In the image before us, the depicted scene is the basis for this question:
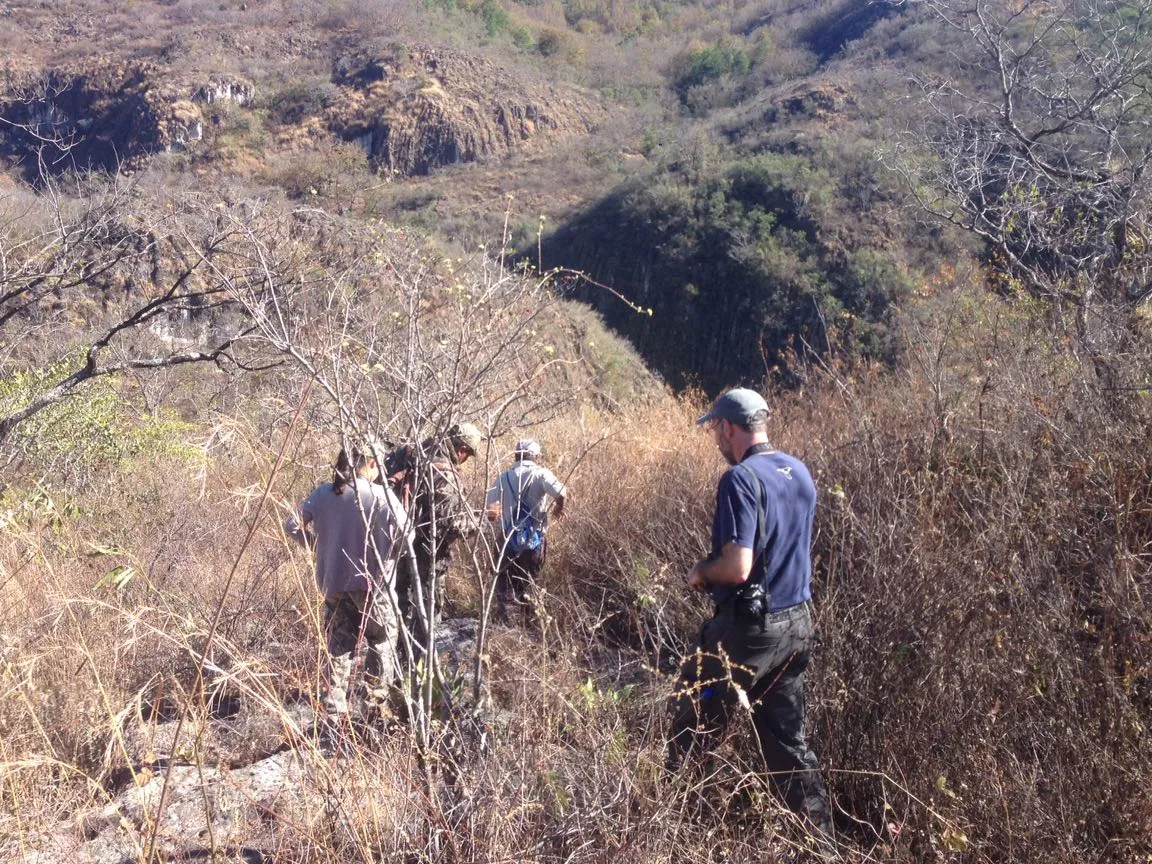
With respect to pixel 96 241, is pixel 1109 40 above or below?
above

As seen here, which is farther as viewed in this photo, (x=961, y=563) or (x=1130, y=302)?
(x=1130, y=302)

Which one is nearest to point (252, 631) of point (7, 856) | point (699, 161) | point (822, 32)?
point (7, 856)

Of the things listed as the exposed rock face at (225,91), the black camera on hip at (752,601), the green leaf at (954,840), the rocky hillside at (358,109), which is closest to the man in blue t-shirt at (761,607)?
the black camera on hip at (752,601)

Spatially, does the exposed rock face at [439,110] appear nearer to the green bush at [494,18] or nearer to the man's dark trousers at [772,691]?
the green bush at [494,18]

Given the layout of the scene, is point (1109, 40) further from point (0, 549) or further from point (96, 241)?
point (0, 549)

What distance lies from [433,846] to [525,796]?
28 cm

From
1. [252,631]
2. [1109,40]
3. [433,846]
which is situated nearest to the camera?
[433,846]

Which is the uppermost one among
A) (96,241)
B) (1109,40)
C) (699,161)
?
(1109,40)

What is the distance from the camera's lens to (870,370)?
6734 mm

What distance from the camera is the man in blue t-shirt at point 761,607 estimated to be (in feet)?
9.31

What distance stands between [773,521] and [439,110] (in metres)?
38.9

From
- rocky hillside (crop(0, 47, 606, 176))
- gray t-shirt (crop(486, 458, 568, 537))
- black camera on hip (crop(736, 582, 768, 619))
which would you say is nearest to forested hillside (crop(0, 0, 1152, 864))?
gray t-shirt (crop(486, 458, 568, 537))

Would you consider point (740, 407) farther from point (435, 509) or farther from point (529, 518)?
point (529, 518)

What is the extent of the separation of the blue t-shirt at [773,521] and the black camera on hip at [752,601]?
36mm
